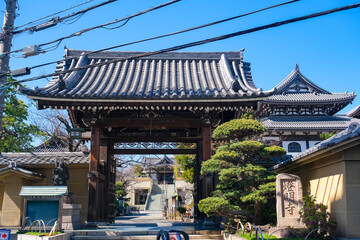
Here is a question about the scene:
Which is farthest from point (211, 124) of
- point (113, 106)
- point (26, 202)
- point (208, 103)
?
point (26, 202)

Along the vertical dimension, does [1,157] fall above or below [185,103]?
below

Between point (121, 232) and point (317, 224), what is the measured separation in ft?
20.1

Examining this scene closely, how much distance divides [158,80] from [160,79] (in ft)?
0.68

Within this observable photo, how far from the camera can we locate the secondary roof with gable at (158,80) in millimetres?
12492

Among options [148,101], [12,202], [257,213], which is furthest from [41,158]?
[257,213]

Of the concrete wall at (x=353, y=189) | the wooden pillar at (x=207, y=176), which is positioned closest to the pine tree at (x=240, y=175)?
the wooden pillar at (x=207, y=176)

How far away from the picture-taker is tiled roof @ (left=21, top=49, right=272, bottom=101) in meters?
12.6

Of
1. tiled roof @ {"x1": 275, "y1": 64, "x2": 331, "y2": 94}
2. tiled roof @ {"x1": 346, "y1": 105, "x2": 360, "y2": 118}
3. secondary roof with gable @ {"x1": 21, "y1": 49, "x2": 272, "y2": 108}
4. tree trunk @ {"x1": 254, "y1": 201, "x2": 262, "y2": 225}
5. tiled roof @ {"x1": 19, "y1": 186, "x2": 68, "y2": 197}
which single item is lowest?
tree trunk @ {"x1": 254, "y1": 201, "x2": 262, "y2": 225}

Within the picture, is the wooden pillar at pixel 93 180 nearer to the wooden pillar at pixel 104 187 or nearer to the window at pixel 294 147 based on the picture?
the wooden pillar at pixel 104 187

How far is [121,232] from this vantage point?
11461 millimetres

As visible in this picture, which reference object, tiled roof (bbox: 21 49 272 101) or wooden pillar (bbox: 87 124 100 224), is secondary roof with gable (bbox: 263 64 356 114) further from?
wooden pillar (bbox: 87 124 100 224)

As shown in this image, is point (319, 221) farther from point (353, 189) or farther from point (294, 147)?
point (294, 147)

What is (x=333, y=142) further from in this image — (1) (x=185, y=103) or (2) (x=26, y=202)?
(2) (x=26, y=202)

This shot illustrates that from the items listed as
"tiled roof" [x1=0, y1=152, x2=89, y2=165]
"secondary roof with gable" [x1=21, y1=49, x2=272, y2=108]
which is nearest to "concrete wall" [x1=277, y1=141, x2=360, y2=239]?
"secondary roof with gable" [x1=21, y1=49, x2=272, y2=108]
